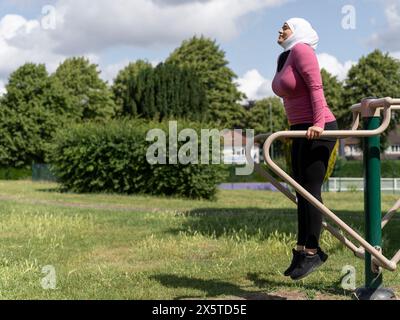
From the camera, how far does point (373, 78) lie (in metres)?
52.1

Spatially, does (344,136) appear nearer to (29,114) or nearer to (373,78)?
(29,114)

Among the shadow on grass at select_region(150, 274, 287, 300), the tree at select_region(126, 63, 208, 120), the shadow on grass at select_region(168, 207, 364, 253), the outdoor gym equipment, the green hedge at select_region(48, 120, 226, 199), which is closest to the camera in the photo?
the outdoor gym equipment

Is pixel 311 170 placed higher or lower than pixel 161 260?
higher

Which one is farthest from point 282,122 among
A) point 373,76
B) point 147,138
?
point 147,138

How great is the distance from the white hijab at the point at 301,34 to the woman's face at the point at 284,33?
20 millimetres

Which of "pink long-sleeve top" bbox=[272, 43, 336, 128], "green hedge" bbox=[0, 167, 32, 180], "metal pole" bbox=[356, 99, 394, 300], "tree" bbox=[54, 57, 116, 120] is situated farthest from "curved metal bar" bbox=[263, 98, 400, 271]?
"tree" bbox=[54, 57, 116, 120]

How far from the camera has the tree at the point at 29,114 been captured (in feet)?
142

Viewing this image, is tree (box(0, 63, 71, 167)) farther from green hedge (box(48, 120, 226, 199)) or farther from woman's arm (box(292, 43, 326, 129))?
woman's arm (box(292, 43, 326, 129))

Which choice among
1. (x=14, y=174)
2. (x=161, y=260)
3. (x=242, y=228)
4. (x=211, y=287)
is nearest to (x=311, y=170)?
(x=211, y=287)

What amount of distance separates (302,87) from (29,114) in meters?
41.5

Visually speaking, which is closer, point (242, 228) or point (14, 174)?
point (242, 228)

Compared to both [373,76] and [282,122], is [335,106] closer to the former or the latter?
[373,76]

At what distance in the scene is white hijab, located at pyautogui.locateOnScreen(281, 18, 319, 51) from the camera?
4227mm

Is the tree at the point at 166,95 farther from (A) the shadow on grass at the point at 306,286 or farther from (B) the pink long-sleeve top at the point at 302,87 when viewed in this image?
(B) the pink long-sleeve top at the point at 302,87
